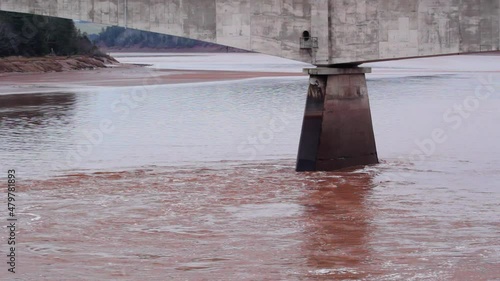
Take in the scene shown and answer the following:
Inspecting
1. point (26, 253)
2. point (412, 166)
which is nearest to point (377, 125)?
point (412, 166)

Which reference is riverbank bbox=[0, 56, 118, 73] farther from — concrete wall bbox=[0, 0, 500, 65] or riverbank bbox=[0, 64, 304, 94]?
concrete wall bbox=[0, 0, 500, 65]

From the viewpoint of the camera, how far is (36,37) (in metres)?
88.2

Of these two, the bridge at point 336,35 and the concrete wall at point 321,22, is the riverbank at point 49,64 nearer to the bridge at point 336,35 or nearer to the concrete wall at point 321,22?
the concrete wall at point 321,22

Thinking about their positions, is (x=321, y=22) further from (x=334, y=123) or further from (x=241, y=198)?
(x=241, y=198)

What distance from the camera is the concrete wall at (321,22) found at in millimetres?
28828

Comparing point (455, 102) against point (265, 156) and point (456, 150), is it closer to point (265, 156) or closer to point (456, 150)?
point (456, 150)

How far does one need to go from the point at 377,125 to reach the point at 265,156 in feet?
32.6

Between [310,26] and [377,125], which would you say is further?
[377,125]

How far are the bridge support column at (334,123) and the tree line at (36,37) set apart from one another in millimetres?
55774

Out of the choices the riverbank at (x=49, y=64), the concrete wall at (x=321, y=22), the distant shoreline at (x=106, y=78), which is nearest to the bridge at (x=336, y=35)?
the concrete wall at (x=321, y=22)

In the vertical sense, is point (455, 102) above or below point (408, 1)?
below

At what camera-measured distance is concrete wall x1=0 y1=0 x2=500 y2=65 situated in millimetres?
28828

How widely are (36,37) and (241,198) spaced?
214 ft

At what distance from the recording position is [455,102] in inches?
2083
